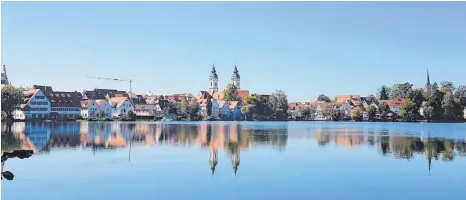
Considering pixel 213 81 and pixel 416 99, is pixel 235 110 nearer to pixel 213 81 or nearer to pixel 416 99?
pixel 213 81

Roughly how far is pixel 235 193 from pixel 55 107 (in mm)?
85149

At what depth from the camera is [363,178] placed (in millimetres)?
17031

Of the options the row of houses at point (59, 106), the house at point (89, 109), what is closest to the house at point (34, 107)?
the row of houses at point (59, 106)

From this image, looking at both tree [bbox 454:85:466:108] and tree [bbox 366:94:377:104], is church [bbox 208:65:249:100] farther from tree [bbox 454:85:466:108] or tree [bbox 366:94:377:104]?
tree [bbox 454:85:466:108]

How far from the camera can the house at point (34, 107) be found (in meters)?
84.4

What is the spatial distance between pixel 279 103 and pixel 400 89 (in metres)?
34.6

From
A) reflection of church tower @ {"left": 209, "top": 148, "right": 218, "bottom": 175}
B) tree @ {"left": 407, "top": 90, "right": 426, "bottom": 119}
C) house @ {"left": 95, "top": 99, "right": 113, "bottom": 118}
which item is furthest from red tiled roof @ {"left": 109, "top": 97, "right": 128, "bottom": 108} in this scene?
reflection of church tower @ {"left": 209, "top": 148, "right": 218, "bottom": 175}

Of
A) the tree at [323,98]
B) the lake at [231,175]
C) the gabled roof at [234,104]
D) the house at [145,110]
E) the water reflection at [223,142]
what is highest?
the tree at [323,98]

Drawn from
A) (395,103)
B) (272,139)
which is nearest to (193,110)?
(395,103)

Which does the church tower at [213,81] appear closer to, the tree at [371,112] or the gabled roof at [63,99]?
the tree at [371,112]

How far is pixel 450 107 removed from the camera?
9638cm

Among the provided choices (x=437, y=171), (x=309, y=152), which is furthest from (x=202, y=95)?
(x=437, y=171)

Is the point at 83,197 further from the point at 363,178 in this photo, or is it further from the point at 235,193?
the point at 363,178

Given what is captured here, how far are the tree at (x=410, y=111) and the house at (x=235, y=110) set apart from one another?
132 feet
